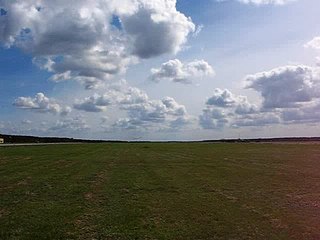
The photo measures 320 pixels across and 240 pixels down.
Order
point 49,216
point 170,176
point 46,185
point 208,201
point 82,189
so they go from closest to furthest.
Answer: point 49,216
point 208,201
point 82,189
point 46,185
point 170,176

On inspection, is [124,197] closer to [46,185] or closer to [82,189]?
[82,189]

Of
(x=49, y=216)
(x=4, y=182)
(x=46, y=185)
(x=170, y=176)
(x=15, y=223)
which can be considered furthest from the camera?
(x=170, y=176)

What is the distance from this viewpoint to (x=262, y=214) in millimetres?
14078

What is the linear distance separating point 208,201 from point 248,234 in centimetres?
518

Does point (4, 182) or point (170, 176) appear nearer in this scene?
point (4, 182)

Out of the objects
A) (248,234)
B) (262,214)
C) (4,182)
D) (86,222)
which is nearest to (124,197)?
(86,222)

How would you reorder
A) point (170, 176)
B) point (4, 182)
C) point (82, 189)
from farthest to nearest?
point (170, 176) → point (4, 182) → point (82, 189)

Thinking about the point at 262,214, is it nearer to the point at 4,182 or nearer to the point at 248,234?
the point at 248,234

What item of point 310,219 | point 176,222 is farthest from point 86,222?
point 310,219

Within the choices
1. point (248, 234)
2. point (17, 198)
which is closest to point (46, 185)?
point (17, 198)

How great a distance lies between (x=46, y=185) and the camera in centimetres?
2170

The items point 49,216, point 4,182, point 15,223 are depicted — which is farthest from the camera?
point 4,182

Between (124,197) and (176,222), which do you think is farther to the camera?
(124,197)

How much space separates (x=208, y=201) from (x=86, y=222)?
5389mm
